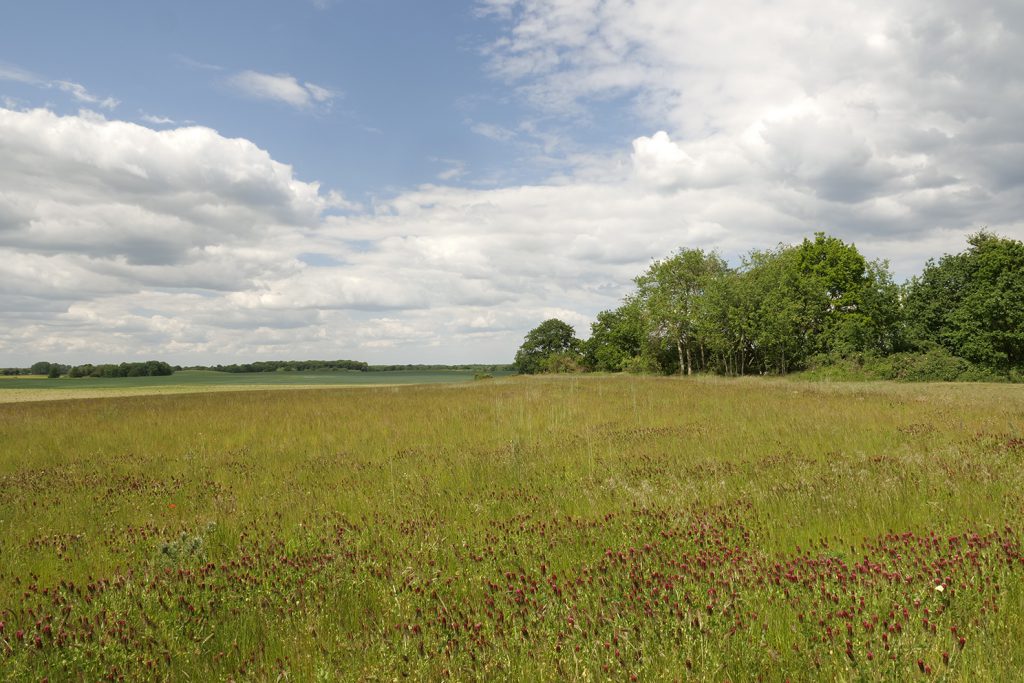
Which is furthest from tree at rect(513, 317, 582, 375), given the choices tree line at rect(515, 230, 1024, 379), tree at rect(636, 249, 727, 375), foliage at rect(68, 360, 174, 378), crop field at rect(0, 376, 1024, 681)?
crop field at rect(0, 376, 1024, 681)

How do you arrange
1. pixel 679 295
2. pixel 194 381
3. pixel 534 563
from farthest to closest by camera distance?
pixel 194 381 < pixel 679 295 < pixel 534 563

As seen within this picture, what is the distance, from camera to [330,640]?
365 centimetres

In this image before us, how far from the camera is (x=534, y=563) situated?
15.7 feet

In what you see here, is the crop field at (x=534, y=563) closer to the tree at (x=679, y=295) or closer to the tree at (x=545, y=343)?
the tree at (x=679, y=295)

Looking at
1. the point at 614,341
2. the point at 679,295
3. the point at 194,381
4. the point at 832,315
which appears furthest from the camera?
the point at 614,341

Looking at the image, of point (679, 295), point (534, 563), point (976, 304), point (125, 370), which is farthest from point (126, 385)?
point (976, 304)

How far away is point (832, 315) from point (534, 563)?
180 ft

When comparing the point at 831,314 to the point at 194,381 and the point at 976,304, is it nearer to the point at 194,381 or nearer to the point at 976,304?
the point at 976,304

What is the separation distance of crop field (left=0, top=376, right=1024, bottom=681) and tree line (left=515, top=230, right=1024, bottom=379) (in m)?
32.3

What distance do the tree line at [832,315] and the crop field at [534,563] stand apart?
1271 inches

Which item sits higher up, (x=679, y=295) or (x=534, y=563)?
(x=679, y=295)

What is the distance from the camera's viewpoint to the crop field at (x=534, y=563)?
3.20 meters

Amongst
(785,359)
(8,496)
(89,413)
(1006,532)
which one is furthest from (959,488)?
(785,359)

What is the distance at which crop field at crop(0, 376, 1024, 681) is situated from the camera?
3.20m
